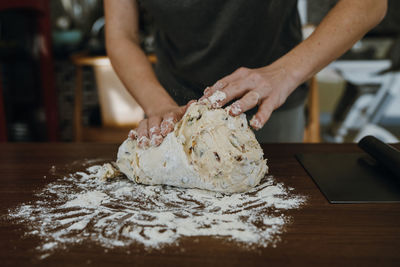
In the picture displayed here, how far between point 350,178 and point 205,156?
0.35 meters

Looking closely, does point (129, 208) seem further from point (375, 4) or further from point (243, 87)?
point (375, 4)

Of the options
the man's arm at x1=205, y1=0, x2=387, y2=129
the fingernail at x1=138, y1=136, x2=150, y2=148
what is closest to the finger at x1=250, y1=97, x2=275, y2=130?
the man's arm at x1=205, y1=0, x2=387, y2=129

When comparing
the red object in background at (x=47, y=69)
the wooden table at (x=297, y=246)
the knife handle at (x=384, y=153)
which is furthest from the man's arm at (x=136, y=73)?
the red object in background at (x=47, y=69)

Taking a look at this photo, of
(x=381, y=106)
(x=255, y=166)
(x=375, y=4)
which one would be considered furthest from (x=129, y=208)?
(x=381, y=106)

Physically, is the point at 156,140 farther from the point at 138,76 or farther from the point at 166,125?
the point at 138,76

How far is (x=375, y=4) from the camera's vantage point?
0.94 m

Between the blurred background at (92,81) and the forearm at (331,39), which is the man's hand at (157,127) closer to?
the forearm at (331,39)

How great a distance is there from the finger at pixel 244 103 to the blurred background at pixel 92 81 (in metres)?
1.55

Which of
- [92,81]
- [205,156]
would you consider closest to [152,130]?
[205,156]

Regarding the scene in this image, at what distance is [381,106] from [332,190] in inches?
117

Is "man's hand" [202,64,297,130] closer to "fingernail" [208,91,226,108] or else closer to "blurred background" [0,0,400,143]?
"fingernail" [208,91,226,108]

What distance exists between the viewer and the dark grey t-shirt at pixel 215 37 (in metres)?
1.08

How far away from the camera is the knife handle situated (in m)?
0.82

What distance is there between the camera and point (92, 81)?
3.22 meters
